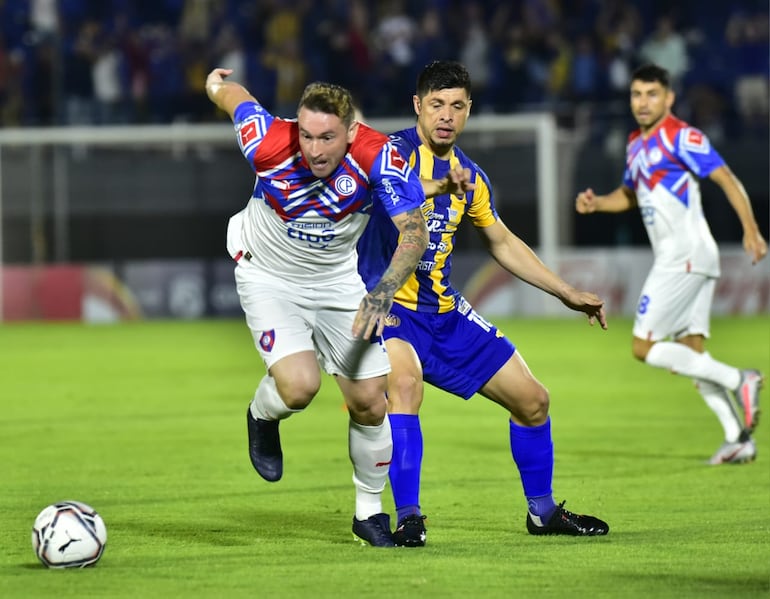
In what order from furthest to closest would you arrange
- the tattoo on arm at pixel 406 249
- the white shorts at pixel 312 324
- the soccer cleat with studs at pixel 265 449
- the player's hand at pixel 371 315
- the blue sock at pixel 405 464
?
the soccer cleat with studs at pixel 265 449
the blue sock at pixel 405 464
the white shorts at pixel 312 324
the tattoo on arm at pixel 406 249
the player's hand at pixel 371 315

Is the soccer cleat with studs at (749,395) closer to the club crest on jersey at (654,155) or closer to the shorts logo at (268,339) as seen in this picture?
the club crest on jersey at (654,155)

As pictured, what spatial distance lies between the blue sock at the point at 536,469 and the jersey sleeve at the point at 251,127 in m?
1.61

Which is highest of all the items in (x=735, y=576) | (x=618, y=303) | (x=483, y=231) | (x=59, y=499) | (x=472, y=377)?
(x=483, y=231)

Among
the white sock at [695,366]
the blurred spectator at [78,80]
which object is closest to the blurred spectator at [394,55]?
the blurred spectator at [78,80]

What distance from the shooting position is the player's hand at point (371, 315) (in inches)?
211

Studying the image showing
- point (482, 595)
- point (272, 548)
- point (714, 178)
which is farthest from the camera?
point (714, 178)

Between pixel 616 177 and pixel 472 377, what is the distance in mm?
16237

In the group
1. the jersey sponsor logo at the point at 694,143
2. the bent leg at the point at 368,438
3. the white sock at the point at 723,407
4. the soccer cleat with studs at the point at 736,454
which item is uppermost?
the jersey sponsor logo at the point at 694,143

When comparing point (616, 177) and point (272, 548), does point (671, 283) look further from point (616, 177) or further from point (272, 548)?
point (616, 177)

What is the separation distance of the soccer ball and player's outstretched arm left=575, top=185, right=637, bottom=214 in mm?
4022

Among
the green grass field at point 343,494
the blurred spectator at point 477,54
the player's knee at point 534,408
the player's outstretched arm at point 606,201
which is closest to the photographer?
the green grass field at point 343,494

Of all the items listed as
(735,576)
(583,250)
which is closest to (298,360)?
(735,576)

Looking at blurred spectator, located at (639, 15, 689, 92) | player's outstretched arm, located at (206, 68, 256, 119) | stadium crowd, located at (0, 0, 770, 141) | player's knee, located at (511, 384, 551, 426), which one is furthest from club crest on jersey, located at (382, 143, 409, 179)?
blurred spectator, located at (639, 15, 689, 92)

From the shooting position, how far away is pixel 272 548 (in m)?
5.66
